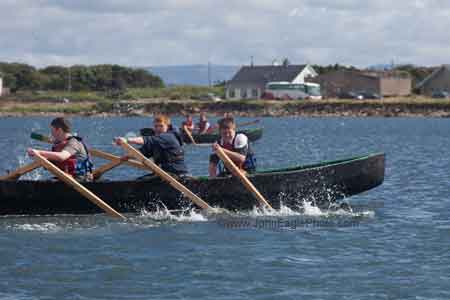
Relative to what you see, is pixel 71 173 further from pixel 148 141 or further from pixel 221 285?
pixel 221 285

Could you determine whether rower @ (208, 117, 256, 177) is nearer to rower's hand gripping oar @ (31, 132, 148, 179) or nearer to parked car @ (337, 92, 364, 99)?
rower's hand gripping oar @ (31, 132, 148, 179)

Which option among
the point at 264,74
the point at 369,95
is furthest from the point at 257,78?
the point at 369,95

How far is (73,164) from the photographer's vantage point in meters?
18.3

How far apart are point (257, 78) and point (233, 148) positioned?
100974 millimetres

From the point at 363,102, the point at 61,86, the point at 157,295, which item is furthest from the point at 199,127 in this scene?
the point at 61,86

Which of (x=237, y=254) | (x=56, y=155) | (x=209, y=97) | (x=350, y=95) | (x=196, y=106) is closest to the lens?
(x=237, y=254)

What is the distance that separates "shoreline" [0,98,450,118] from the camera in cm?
10156

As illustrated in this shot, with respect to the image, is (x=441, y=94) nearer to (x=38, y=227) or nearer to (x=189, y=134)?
(x=189, y=134)

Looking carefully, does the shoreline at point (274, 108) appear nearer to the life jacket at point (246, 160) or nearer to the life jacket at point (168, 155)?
the life jacket at point (246, 160)

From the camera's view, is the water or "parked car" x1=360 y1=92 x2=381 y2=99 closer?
the water

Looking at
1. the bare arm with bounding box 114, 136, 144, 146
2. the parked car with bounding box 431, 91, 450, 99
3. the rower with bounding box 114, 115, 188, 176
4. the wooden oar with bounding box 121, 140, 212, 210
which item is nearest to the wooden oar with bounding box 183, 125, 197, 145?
the rower with bounding box 114, 115, 188, 176

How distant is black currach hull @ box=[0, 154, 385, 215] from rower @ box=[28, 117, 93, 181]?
1.20 ft

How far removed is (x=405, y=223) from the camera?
61.3ft

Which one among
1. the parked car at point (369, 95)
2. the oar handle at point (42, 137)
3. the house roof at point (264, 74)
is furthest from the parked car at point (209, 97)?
the oar handle at point (42, 137)
